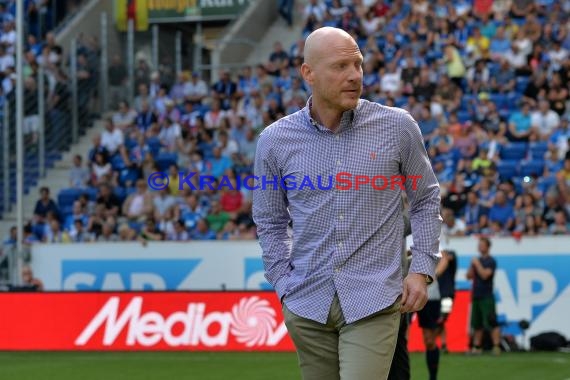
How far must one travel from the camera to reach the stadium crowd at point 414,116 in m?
21.0

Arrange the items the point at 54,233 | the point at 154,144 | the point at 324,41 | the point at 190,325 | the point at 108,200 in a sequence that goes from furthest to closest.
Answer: the point at 154,144 < the point at 108,200 < the point at 54,233 < the point at 190,325 < the point at 324,41

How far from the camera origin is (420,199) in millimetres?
5527

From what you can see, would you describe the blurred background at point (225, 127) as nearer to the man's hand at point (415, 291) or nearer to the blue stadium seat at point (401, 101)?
the blue stadium seat at point (401, 101)

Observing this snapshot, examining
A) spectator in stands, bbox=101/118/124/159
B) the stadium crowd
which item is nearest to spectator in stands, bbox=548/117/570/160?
the stadium crowd

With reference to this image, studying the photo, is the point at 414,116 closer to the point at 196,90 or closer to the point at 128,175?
the point at 128,175

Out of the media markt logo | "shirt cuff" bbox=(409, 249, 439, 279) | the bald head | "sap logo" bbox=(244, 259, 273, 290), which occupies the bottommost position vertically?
the media markt logo

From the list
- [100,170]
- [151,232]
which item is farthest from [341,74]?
[100,170]

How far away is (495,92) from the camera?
23703 millimetres

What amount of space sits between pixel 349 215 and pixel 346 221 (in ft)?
0.09

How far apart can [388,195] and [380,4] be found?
22.2 m

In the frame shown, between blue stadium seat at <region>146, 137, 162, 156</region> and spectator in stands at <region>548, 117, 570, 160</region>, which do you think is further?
blue stadium seat at <region>146, 137, 162, 156</region>

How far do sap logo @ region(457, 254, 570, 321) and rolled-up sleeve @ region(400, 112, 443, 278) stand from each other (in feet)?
45.0

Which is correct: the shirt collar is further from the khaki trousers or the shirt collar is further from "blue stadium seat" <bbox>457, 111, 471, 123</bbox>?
"blue stadium seat" <bbox>457, 111, 471, 123</bbox>

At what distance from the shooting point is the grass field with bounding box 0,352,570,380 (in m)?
14.7
